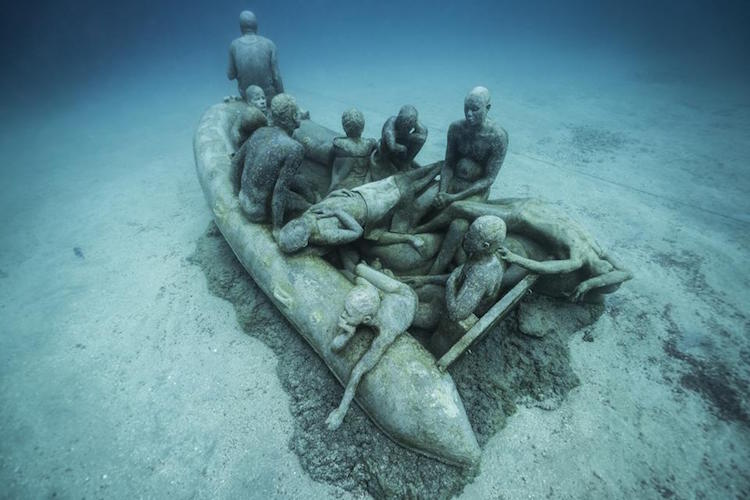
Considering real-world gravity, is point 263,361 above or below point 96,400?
above

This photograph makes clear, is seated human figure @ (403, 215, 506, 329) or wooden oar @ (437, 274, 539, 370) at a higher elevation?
seated human figure @ (403, 215, 506, 329)

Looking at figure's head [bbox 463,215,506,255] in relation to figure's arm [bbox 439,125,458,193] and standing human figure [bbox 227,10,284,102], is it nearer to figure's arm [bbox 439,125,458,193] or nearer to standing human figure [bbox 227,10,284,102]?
figure's arm [bbox 439,125,458,193]

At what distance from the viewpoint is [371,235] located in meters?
4.30

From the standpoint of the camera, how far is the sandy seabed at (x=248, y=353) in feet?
9.96

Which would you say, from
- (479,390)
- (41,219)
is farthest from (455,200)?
(41,219)

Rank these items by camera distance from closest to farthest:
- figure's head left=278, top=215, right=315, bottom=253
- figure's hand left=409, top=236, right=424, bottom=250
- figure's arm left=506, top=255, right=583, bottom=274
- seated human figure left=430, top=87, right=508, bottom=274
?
figure's arm left=506, top=255, right=583, bottom=274, figure's head left=278, top=215, right=315, bottom=253, seated human figure left=430, top=87, right=508, bottom=274, figure's hand left=409, top=236, right=424, bottom=250

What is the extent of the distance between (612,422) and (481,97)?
3.63 meters

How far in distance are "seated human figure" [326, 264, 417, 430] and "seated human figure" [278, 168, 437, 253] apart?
0.78 meters

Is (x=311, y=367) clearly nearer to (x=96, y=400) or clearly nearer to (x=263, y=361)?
(x=263, y=361)

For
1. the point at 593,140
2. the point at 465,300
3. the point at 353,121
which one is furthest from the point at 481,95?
the point at 593,140

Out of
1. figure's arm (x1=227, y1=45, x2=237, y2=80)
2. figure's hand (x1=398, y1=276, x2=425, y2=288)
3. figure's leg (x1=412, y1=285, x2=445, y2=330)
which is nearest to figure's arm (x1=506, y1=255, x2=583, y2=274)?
figure's leg (x1=412, y1=285, x2=445, y2=330)

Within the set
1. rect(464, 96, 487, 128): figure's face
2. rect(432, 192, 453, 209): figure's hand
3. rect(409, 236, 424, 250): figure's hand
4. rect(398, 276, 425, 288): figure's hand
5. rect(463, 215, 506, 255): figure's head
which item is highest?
rect(464, 96, 487, 128): figure's face

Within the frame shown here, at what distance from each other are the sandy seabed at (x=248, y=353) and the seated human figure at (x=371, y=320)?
1005mm

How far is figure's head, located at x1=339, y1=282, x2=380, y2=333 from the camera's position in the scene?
2986 mm
